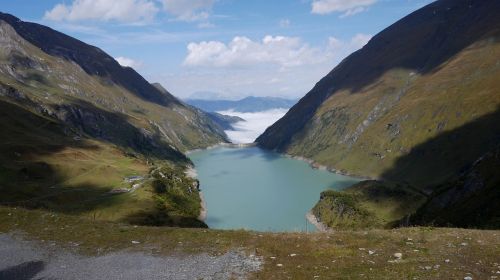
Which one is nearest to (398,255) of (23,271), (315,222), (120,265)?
(120,265)

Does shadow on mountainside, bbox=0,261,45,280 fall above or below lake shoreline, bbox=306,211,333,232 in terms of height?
above

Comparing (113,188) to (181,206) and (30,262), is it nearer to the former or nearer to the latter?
(181,206)

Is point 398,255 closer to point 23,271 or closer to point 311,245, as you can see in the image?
point 311,245

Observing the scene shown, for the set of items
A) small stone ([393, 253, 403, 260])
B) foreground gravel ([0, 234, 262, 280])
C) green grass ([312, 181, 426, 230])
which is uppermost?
foreground gravel ([0, 234, 262, 280])

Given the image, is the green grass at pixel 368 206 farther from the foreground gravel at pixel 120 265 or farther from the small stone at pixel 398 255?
the foreground gravel at pixel 120 265

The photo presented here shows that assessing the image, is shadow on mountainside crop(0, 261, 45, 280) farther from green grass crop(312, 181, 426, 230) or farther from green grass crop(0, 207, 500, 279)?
green grass crop(312, 181, 426, 230)

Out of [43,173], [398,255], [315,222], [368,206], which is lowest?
[315,222]

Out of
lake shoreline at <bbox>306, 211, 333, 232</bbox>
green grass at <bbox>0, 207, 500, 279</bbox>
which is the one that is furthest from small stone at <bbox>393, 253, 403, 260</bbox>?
lake shoreline at <bbox>306, 211, 333, 232</bbox>

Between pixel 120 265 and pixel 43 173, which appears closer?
pixel 120 265

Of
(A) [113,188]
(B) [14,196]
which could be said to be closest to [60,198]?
(B) [14,196]
